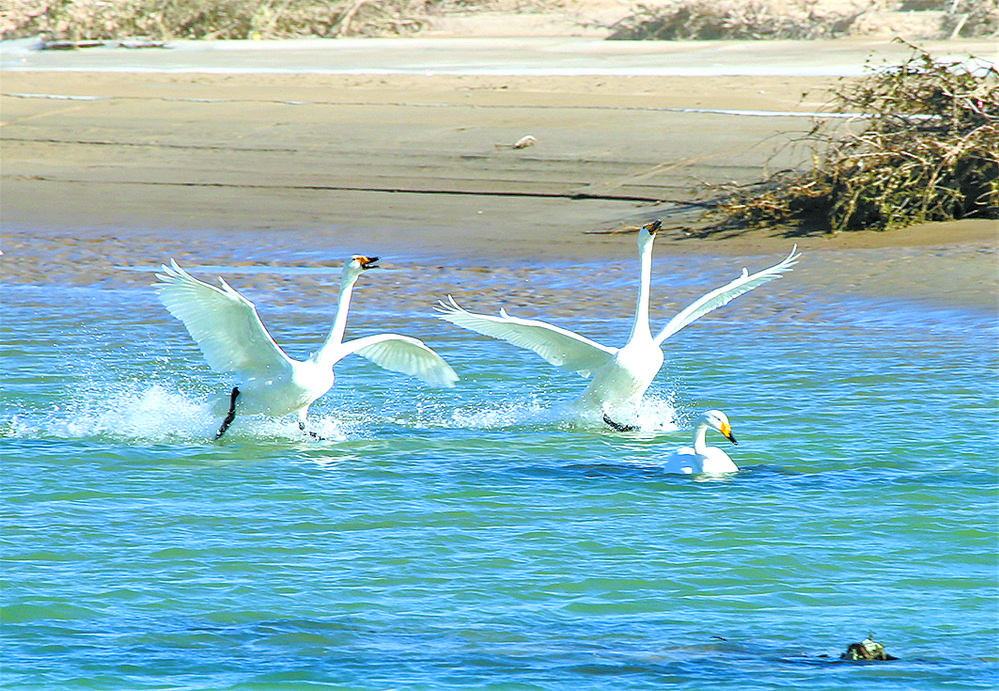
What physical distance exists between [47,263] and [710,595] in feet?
32.7

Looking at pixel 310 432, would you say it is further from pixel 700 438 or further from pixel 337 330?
pixel 700 438

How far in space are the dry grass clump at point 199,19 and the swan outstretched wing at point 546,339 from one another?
69.4ft

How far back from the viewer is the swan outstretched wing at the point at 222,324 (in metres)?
8.56

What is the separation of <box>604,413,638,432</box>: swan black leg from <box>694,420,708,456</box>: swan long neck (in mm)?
1193

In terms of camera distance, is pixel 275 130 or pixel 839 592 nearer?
pixel 839 592

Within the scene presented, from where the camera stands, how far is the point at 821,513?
25.4 feet

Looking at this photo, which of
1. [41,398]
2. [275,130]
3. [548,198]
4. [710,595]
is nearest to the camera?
[710,595]

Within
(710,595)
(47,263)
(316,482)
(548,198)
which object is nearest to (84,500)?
(316,482)

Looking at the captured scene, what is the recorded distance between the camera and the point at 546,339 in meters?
9.48

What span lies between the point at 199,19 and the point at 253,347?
2175 centimetres

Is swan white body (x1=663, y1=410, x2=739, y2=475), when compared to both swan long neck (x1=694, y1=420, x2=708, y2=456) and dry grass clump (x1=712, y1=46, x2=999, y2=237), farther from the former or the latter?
dry grass clump (x1=712, y1=46, x2=999, y2=237)

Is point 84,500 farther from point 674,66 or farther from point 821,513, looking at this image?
point 674,66

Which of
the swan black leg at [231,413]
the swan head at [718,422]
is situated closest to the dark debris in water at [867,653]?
the swan head at [718,422]

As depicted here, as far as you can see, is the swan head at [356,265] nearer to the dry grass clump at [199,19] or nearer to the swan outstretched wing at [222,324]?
the swan outstretched wing at [222,324]
